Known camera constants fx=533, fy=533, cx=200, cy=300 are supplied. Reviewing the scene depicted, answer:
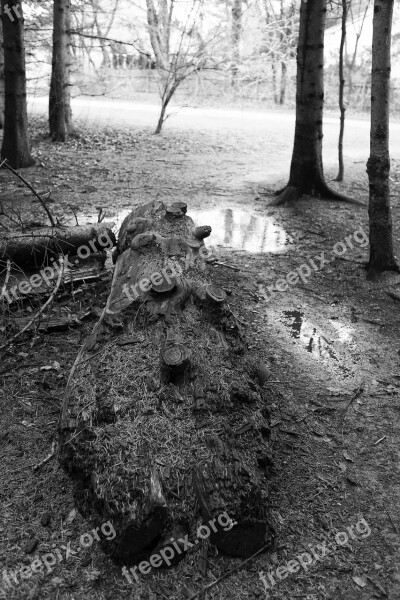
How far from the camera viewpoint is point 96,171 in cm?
1033

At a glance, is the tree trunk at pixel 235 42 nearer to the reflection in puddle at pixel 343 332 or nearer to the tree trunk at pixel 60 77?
the tree trunk at pixel 60 77

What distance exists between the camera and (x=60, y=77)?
12.3 metres

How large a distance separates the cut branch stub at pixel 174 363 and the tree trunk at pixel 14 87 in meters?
7.99

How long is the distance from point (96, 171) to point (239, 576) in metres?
8.88

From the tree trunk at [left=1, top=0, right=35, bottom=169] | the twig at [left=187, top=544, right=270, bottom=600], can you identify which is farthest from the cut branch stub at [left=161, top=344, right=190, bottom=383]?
the tree trunk at [left=1, top=0, right=35, bottom=169]

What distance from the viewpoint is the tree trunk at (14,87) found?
894cm

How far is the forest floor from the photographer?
2645 millimetres

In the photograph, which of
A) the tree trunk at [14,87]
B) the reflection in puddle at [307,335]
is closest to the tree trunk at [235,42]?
the tree trunk at [14,87]

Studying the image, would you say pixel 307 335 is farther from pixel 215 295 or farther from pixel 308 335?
pixel 215 295

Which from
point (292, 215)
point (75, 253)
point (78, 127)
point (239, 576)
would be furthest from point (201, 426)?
point (78, 127)

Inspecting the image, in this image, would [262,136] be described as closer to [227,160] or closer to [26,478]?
[227,160]

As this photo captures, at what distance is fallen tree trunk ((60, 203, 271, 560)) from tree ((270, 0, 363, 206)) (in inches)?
213

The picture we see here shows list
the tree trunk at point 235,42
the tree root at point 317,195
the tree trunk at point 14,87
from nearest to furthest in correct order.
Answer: the tree root at point 317,195
the tree trunk at point 14,87
the tree trunk at point 235,42

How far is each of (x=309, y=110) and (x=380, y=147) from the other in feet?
10.4
